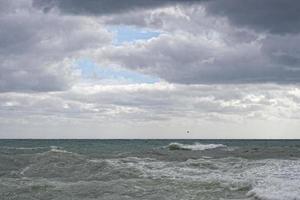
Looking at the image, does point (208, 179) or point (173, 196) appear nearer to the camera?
point (173, 196)

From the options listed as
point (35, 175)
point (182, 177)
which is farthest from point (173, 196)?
point (35, 175)

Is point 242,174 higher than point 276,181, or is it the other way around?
point 242,174

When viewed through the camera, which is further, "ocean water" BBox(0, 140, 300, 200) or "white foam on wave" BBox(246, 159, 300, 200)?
"ocean water" BBox(0, 140, 300, 200)

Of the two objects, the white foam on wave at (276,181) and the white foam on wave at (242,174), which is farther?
the white foam on wave at (242,174)

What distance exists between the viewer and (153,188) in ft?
62.7

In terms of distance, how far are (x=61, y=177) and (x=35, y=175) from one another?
1.75m

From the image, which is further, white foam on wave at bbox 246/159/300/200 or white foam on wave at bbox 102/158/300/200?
white foam on wave at bbox 102/158/300/200

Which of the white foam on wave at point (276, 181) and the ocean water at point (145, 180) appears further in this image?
the ocean water at point (145, 180)

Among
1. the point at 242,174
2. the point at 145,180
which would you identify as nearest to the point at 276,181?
the point at 242,174

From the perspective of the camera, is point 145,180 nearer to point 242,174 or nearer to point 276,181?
point 242,174

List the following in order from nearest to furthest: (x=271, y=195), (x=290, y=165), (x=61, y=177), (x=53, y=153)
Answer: (x=271, y=195), (x=61, y=177), (x=290, y=165), (x=53, y=153)

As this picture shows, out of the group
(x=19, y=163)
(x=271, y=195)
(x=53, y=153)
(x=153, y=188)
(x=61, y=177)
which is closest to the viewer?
(x=271, y=195)

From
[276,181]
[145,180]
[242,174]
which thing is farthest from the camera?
[242,174]

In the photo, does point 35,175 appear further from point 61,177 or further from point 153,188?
point 153,188
